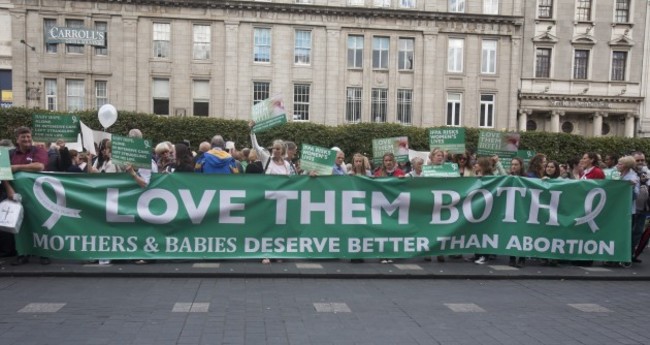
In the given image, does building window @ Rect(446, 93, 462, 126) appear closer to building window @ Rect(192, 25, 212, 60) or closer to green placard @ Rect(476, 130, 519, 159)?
building window @ Rect(192, 25, 212, 60)

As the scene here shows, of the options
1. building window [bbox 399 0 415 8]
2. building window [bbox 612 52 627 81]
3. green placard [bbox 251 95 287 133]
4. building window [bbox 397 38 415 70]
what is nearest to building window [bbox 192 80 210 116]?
building window [bbox 397 38 415 70]

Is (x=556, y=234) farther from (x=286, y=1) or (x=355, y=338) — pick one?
(x=286, y=1)

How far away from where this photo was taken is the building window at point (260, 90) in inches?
1441

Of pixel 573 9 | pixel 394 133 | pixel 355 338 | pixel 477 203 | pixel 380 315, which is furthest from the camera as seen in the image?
pixel 573 9

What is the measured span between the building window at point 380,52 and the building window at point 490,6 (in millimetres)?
7012

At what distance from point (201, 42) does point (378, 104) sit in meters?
12.2

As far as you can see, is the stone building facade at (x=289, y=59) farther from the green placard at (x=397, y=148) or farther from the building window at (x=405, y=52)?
the green placard at (x=397, y=148)

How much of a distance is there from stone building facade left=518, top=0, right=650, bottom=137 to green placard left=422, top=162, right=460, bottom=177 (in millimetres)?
31971

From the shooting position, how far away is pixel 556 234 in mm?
9586

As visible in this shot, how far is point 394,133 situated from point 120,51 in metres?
17.7

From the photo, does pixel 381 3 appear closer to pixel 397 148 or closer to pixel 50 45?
pixel 50 45

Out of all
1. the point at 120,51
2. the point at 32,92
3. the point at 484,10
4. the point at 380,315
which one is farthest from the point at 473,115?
the point at 380,315

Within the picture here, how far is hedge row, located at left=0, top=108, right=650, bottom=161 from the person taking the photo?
30611mm

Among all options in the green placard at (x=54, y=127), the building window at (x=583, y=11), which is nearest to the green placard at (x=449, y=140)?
the green placard at (x=54, y=127)
